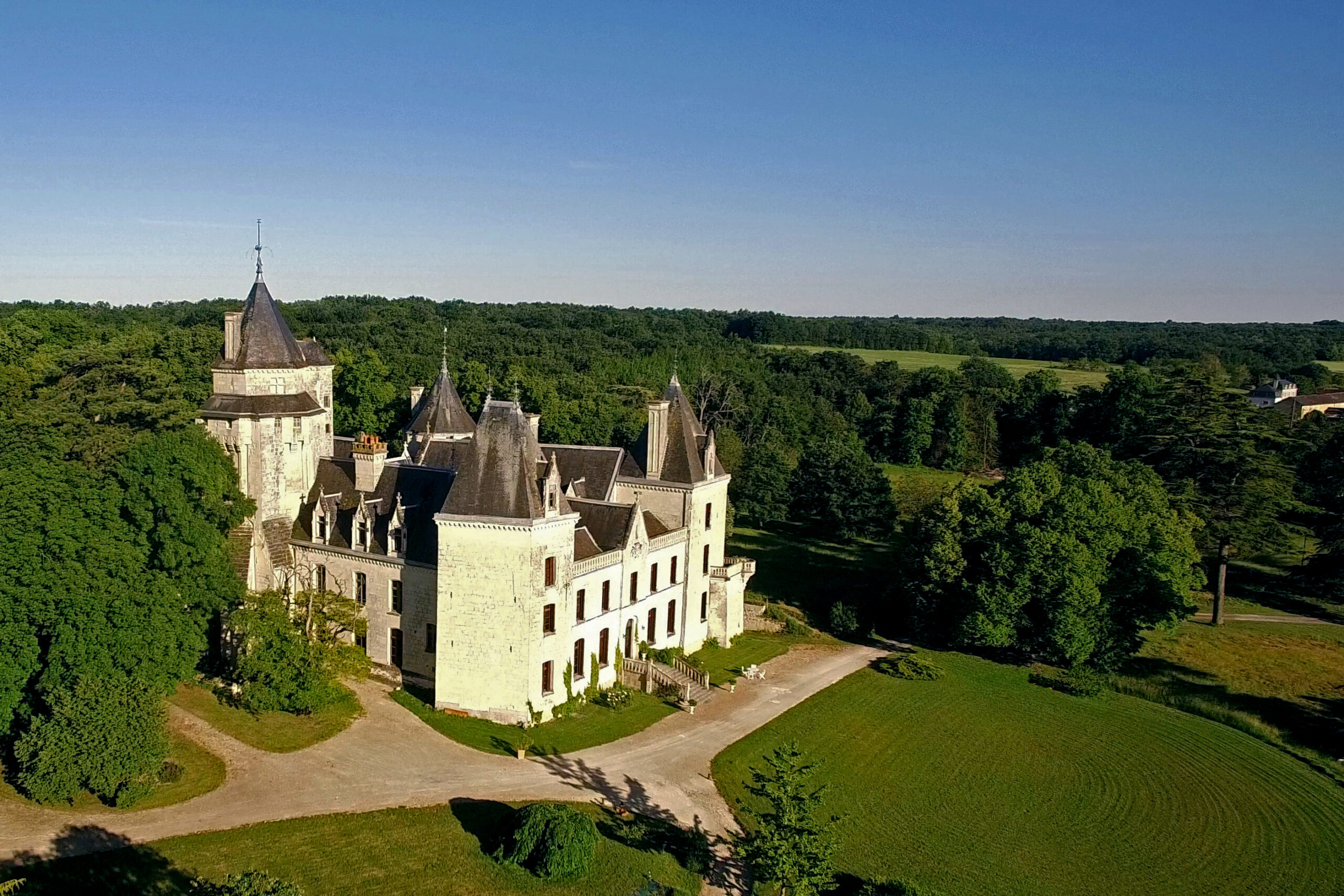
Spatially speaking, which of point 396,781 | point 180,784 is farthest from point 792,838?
point 180,784

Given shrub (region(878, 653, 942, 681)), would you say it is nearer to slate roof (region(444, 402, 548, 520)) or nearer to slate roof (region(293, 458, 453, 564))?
slate roof (region(444, 402, 548, 520))

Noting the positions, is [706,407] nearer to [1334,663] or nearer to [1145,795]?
[1334,663]

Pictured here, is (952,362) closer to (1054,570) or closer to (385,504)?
(1054,570)

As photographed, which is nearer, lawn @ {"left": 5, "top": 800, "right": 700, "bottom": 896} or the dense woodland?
lawn @ {"left": 5, "top": 800, "right": 700, "bottom": 896}

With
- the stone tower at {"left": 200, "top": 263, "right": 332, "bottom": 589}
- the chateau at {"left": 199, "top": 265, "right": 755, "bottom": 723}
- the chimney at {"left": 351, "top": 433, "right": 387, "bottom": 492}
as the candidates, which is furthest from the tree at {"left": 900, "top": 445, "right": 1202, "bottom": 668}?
the stone tower at {"left": 200, "top": 263, "right": 332, "bottom": 589}

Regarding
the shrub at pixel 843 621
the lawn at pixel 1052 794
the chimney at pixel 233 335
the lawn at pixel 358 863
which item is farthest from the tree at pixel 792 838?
the chimney at pixel 233 335

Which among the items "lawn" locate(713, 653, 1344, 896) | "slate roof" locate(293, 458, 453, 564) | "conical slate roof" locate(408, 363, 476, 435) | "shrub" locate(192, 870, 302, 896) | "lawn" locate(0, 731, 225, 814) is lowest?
"lawn" locate(713, 653, 1344, 896)

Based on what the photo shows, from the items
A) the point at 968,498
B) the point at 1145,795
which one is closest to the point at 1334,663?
the point at 968,498
